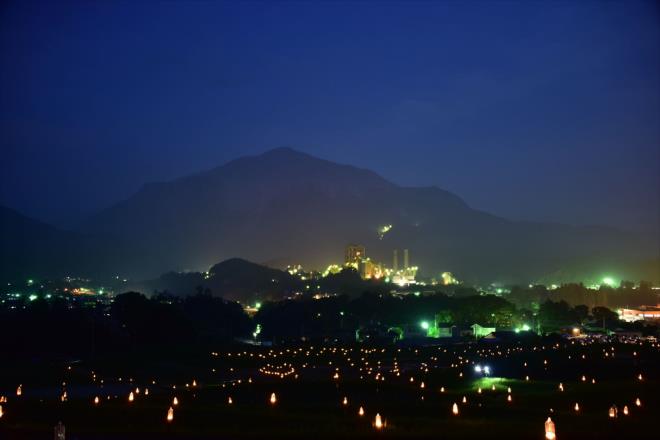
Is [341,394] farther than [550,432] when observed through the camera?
Yes

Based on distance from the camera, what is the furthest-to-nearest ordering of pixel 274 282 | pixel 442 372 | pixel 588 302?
pixel 274 282
pixel 588 302
pixel 442 372

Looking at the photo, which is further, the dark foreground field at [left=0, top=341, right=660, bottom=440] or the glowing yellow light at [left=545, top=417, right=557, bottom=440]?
the dark foreground field at [left=0, top=341, right=660, bottom=440]

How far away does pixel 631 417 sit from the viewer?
28.2m

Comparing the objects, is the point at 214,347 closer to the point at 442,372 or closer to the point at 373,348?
the point at 373,348

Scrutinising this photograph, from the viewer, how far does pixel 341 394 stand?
36.8m

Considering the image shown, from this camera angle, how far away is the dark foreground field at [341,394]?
2492 centimetres

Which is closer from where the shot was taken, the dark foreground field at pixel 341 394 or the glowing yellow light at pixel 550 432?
the glowing yellow light at pixel 550 432

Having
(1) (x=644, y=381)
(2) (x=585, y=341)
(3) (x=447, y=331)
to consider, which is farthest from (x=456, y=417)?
(3) (x=447, y=331)

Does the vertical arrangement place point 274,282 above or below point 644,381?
above

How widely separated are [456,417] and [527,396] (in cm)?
828

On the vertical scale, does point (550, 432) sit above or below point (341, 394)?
above

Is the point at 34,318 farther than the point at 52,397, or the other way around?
the point at 34,318

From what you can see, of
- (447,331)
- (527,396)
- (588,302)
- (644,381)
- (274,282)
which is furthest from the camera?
(274,282)

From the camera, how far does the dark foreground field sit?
24.9 m
